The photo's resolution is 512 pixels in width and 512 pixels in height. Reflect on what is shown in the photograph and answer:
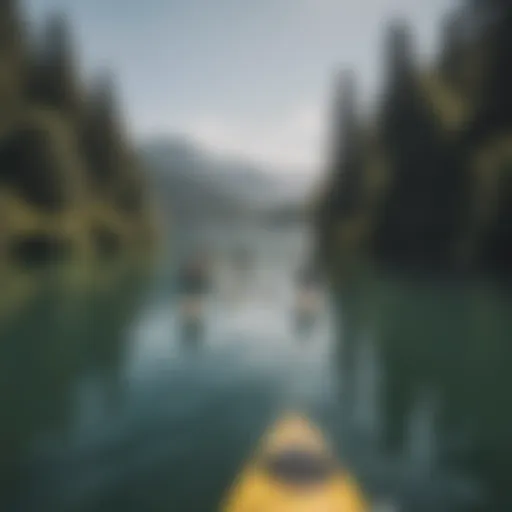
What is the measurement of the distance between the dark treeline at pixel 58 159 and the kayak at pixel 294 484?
28.5 meters

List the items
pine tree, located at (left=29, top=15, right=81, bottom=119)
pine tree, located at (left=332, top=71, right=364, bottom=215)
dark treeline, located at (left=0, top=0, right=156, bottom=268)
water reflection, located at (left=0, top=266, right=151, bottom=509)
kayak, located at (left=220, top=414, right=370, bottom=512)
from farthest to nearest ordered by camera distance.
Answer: pine tree, located at (left=332, top=71, right=364, bottom=215), pine tree, located at (left=29, top=15, right=81, bottom=119), dark treeline, located at (left=0, top=0, right=156, bottom=268), water reflection, located at (left=0, top=266, right=151, bottom=509), kayak, located at (left=220, top=414, right=370, bottom=512)

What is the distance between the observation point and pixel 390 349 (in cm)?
1648

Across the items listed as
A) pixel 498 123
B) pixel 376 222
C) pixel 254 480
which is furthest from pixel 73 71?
pixel 254 480

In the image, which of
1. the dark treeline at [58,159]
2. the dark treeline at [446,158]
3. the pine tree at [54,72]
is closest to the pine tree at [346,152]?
the dark treeline at [446,158]

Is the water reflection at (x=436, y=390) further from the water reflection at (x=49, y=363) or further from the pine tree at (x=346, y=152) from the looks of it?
the pine tree at (x=346, y=152)

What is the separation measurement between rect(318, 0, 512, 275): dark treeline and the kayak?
2205cm

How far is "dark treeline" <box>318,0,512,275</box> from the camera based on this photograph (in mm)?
28797

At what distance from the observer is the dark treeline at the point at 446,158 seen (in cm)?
2880

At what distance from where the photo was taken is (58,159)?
128 ft

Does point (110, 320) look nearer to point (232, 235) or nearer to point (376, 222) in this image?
point (376, 222)

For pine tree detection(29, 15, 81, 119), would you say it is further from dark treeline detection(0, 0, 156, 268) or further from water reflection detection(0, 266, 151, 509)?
water reflection detection(0, 266, 151, 509)

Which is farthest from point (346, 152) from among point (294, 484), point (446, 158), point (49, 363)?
point (294, 484)

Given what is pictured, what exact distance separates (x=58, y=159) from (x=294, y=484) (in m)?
35.5

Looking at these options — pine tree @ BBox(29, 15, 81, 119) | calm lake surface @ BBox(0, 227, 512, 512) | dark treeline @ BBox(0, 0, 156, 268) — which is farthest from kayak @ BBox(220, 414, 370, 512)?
pine tree @ BBox(29, 15, 81, 119)
